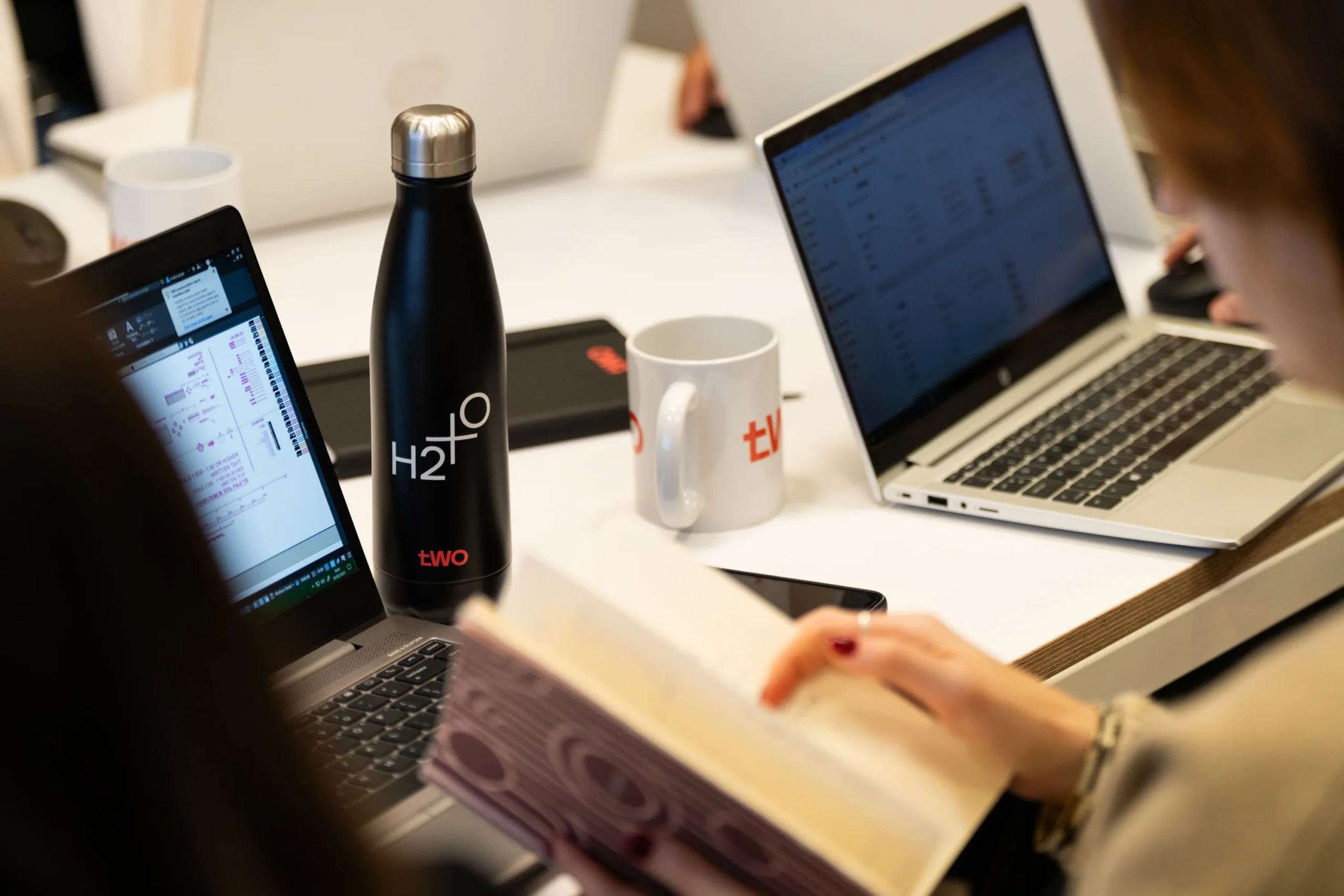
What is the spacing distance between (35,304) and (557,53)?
1296mm

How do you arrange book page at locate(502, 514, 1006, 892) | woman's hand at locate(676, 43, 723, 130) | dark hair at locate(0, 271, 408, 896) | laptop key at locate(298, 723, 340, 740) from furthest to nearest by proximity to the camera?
woman's hand at locate(676, 43, 723, 130) → laptop key at locate(298, 723, 340, 740) → book page at locate(502, 514, 1006, 892) → dark hair at locate(0, 271, 408, 896)

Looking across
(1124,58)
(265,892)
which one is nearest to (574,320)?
(1124,58)

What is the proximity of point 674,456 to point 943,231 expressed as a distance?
12.9 inches

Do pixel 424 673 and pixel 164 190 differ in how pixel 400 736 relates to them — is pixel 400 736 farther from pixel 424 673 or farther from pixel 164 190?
pixel 164 190

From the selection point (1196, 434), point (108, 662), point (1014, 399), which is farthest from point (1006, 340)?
point (108, 662)

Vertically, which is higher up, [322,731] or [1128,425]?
[322,731]

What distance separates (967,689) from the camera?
2.38ft

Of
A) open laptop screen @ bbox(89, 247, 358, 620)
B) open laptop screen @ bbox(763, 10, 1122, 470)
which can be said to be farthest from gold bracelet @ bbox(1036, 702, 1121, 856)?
open laptop screen @ bbox(89, 247, 358, 620)

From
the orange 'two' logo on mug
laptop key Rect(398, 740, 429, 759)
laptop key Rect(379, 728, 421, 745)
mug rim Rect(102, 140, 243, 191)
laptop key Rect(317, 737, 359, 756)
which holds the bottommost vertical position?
the orange 'two' logo on mug

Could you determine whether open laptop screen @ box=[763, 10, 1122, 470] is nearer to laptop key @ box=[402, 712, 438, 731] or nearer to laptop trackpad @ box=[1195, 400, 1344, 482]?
laptop trackpad @ box=[1195, 400, 1344, 482]

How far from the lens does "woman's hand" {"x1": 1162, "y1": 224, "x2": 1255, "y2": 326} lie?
46.7 inches

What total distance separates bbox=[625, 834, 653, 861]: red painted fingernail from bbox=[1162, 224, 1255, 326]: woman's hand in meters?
0.73

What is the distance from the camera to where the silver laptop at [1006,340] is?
1.00 m

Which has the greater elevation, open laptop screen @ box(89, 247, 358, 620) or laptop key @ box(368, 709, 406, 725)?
open laptop screen @ box(89, 247, 358, 620)
